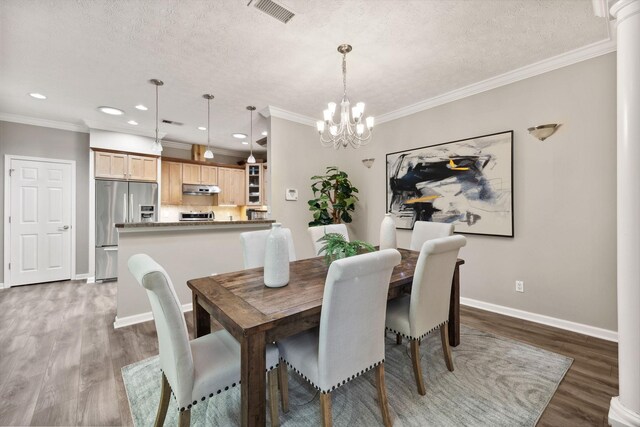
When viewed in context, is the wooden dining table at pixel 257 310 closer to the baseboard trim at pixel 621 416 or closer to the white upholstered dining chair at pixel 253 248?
the white upholstered dining chair at pixel 253 248

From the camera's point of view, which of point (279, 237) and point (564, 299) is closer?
point (279, 237)

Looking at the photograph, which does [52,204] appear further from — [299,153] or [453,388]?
[453,388]

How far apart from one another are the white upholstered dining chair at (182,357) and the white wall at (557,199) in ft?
9.06

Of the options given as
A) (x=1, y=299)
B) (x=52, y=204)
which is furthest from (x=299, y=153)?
(x=1, y=299)

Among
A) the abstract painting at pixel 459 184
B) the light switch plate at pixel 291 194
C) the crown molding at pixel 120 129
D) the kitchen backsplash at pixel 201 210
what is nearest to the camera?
the abstract painting at pixel 459 184

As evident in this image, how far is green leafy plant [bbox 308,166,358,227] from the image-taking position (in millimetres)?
3988

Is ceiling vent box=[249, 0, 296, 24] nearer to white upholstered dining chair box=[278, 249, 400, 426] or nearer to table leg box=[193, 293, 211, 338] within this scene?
white upholstered dining chair box=[278, 249, 400, 426]

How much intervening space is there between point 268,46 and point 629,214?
2.61 metres

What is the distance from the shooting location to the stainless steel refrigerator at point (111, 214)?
4.45m

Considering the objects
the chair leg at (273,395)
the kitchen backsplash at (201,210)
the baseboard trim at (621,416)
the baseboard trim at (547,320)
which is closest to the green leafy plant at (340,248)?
the chair leg at (273,395)

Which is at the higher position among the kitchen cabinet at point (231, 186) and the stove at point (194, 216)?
the kitchen cabinet at point (231, 186)

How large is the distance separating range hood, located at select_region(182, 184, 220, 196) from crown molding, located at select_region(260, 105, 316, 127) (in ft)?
8.18

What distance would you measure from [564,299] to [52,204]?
7.07 meters

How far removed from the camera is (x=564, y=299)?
2.59 meters
